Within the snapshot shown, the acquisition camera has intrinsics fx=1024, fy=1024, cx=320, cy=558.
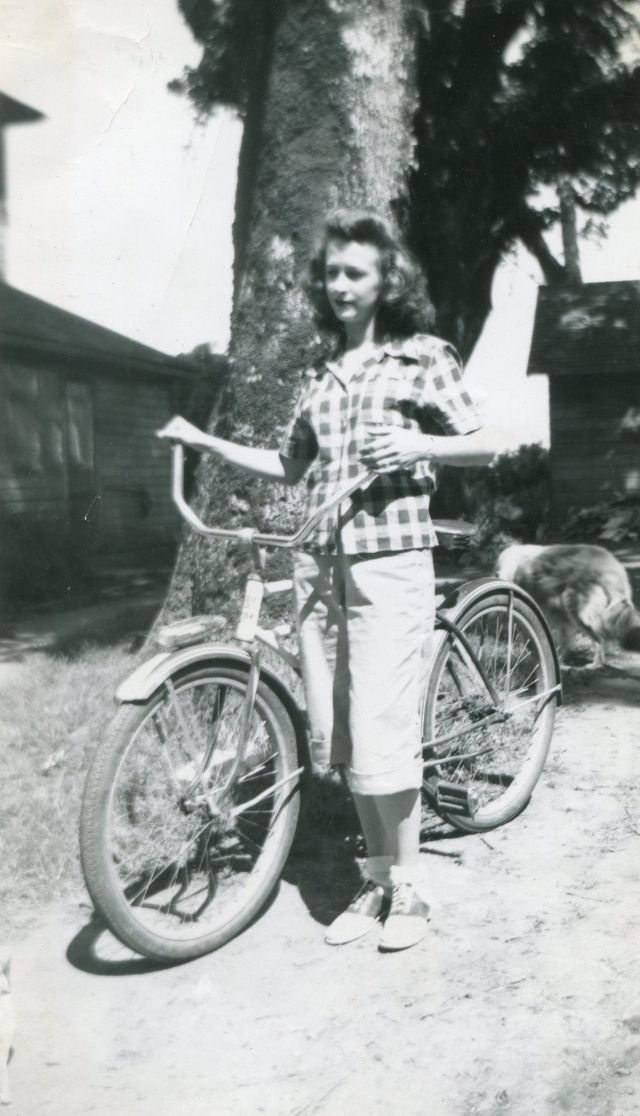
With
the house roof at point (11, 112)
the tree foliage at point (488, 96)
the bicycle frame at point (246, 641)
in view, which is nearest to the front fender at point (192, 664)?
the bicycle frame at point (246, 641)

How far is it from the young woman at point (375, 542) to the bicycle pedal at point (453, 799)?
0.38 metres

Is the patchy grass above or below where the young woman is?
below

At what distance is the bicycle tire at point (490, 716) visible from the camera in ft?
10.6

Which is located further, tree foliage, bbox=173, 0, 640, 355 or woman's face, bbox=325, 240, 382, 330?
tree foliage, bbox=173, 0, 640, 355

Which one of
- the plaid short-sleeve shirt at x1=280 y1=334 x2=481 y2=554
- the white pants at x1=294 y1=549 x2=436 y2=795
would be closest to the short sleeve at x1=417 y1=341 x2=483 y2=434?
the plaid short-sleeve shirt at x1=280 y1=334 x2=481 y2=554

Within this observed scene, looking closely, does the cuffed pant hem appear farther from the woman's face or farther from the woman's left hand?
the woman's face

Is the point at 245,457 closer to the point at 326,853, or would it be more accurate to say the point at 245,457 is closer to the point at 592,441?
the point at 326,853

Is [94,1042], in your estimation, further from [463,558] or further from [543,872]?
[463,558]

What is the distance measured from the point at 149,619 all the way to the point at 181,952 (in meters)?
5.82

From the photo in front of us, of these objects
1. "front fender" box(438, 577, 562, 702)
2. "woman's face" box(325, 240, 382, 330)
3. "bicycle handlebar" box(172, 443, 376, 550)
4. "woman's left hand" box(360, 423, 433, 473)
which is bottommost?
"front fender" box(438, 577, 562, 702)

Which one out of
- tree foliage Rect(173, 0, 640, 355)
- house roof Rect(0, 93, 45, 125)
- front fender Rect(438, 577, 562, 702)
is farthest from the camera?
tree foliage Rect(173, 0, 640, 355)

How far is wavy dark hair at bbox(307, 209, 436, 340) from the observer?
105 inches

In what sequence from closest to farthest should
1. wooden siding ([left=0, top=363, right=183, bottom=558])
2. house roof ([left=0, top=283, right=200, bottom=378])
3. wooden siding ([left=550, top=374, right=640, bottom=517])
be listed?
house roof ([left=0, top=283, right=200, bottom=378])
wooden siding ([left=0, top=363, right=183, bottom=558])
wooden siding ([left=550, top=374, right=640, bottom=517])

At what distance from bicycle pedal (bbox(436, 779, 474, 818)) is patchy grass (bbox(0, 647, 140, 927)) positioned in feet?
3.47
